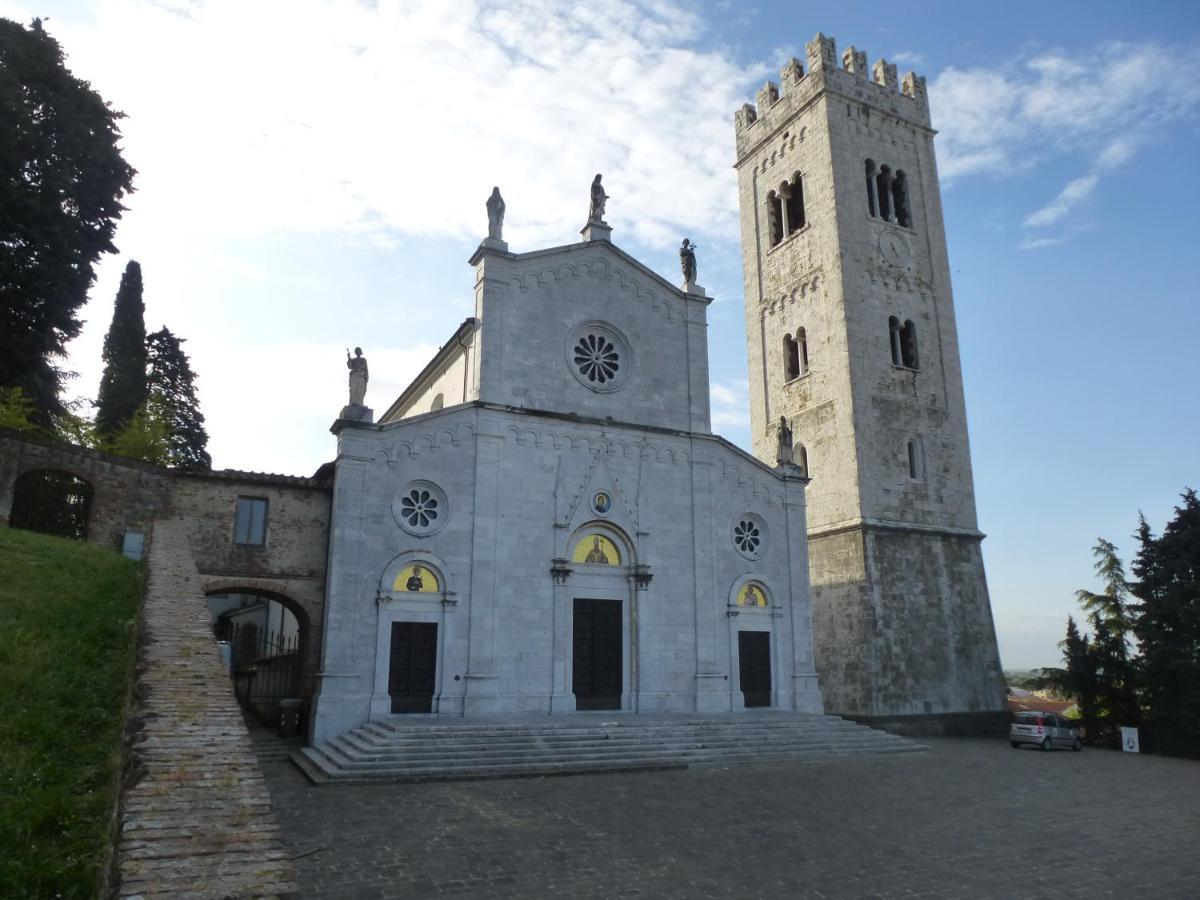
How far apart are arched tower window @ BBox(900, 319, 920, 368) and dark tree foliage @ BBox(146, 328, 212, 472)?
1353 inches

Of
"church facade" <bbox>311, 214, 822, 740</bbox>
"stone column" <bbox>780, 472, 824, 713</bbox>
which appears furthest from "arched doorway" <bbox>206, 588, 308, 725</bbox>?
"stone column" <bbox>780, 472, 824, 713</bbox>

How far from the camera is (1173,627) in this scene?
25.4m

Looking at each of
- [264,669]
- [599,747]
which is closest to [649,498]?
[599,747]

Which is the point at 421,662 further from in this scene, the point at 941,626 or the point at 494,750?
the point at 941,626

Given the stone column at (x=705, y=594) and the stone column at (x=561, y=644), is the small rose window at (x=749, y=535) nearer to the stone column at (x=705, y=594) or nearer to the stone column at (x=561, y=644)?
the stone column at (x=705, y=594)

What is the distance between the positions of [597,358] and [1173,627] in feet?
64.5

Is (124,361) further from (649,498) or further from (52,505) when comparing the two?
(649,498)

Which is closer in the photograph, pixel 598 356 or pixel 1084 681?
pixel 598 356

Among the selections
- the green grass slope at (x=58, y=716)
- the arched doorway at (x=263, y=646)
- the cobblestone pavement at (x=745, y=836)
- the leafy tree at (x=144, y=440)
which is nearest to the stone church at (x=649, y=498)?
the arched doorway at (x=263, y=646)

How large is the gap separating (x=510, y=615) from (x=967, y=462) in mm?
18692

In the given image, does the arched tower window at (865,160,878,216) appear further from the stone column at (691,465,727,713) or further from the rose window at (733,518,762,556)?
the rose window at (733,518,762,556)

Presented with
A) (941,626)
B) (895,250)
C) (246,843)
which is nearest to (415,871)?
(246,843)

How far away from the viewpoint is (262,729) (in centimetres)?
2147

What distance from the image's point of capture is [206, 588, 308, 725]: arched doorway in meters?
20.7
